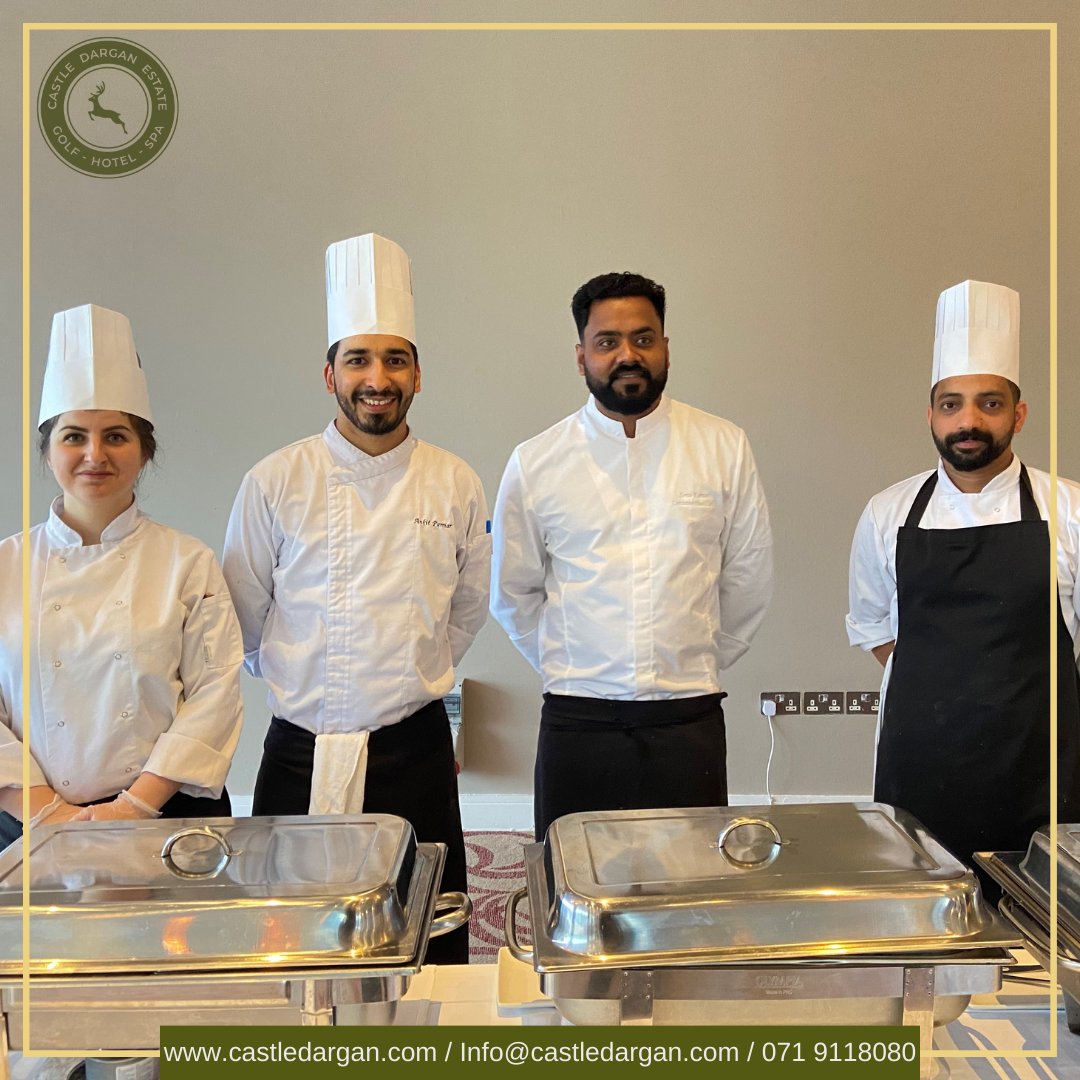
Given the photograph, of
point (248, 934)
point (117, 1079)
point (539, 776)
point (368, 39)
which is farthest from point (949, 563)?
point (368, 39)

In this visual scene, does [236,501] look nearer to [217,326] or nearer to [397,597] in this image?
[397,597]

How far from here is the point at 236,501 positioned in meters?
1.31

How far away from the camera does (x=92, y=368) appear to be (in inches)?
45.3

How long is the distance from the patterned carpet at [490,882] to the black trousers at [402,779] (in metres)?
0.10

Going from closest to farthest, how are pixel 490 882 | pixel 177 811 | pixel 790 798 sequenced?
pixel 177 811
pixel 490 882
pixel 790 798

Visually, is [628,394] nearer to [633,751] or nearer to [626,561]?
[626,561]

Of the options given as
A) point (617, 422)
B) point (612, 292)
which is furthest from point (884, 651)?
point (612, 292)

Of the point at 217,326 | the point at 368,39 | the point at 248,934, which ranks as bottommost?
the point at 248,934

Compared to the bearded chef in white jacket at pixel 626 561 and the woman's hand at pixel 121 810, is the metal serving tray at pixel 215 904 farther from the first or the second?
the bearded chef in white jacket at pixel 626 561

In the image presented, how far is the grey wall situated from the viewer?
1.40 metres

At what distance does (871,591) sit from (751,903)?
24.3 inches

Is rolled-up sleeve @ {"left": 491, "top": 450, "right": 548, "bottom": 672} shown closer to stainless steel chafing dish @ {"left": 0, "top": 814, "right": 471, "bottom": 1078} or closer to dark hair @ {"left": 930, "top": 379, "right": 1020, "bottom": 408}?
dark hair @ {"left": 930, "top": 379, "right": 1020, "bottom": 408}

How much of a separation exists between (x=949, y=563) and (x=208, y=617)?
0.88 metres

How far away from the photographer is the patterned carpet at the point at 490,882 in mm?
1509
